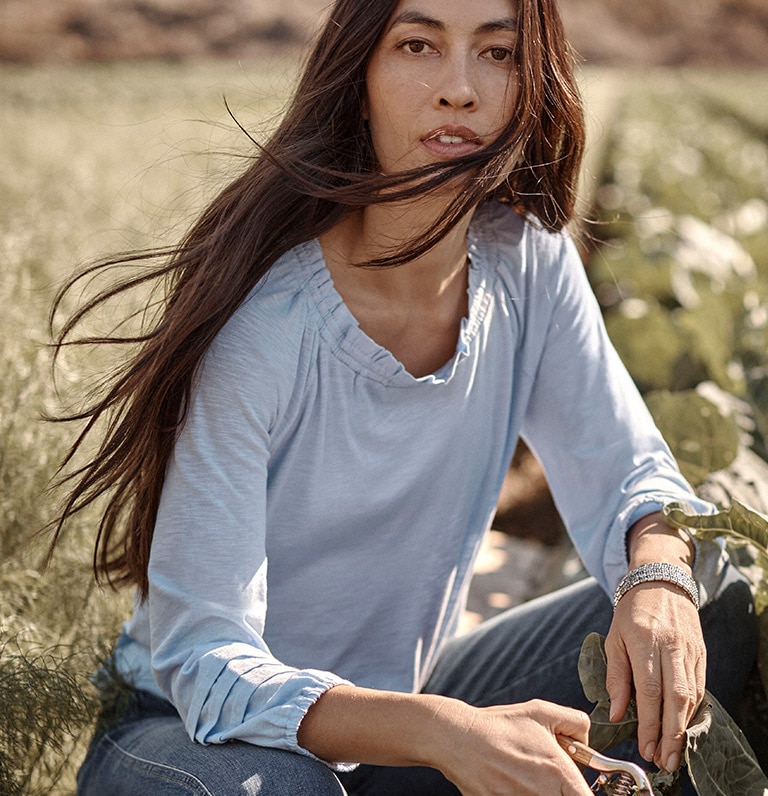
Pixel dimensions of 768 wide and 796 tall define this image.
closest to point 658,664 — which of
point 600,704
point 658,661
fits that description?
point 658,661

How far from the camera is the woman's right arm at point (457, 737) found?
4.60 ft

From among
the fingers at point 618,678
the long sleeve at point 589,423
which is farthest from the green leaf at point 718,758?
the long sleeve at point 589,423

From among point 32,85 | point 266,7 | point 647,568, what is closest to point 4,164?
point 647,568

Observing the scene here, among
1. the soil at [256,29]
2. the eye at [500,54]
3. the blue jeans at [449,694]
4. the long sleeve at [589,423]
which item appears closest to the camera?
the blue jeans at [449,694]

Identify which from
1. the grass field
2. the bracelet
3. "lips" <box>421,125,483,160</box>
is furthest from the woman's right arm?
"lips" <box>421,125,483,160</box>

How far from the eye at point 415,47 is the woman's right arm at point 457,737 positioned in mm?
985

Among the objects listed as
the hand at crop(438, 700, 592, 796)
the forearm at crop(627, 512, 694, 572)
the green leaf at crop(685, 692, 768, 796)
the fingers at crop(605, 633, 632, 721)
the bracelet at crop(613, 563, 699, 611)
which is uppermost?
the forearm at crop(627, 512, 694, 572)

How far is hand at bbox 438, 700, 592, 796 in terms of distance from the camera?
1.40 m

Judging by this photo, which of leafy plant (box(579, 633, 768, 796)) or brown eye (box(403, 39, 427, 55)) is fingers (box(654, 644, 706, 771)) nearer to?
leafy plant (box(579, 633, 768, 796))

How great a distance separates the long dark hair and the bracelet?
649mm

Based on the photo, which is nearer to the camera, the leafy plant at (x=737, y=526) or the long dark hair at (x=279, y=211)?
the long dark hair at (x=279, y=211)

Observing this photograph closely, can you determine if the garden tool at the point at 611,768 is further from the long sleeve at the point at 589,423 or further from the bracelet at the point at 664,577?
the long sleeve at the point at 589,423

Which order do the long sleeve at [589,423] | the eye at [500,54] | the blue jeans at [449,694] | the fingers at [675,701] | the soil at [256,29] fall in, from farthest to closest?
the soil at [256,29], the long sleeve at [589,423], the eye at [500,54], the fingers at [675,701], the blue jeans at [449,694]

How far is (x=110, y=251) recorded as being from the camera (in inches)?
177
